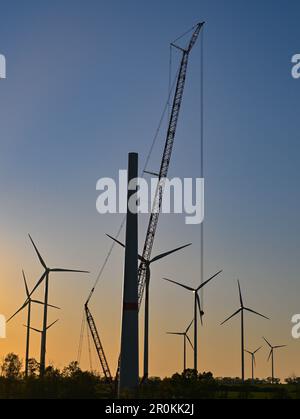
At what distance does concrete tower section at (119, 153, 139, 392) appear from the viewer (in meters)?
160

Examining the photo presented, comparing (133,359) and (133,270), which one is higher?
(133,270)

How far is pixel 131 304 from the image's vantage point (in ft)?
535

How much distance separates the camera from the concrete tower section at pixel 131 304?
6314 inches

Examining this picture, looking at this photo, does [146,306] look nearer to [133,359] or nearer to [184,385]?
[133,359]

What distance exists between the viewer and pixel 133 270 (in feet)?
539

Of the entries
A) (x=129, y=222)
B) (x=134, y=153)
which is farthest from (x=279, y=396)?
(x=134, y=153)
